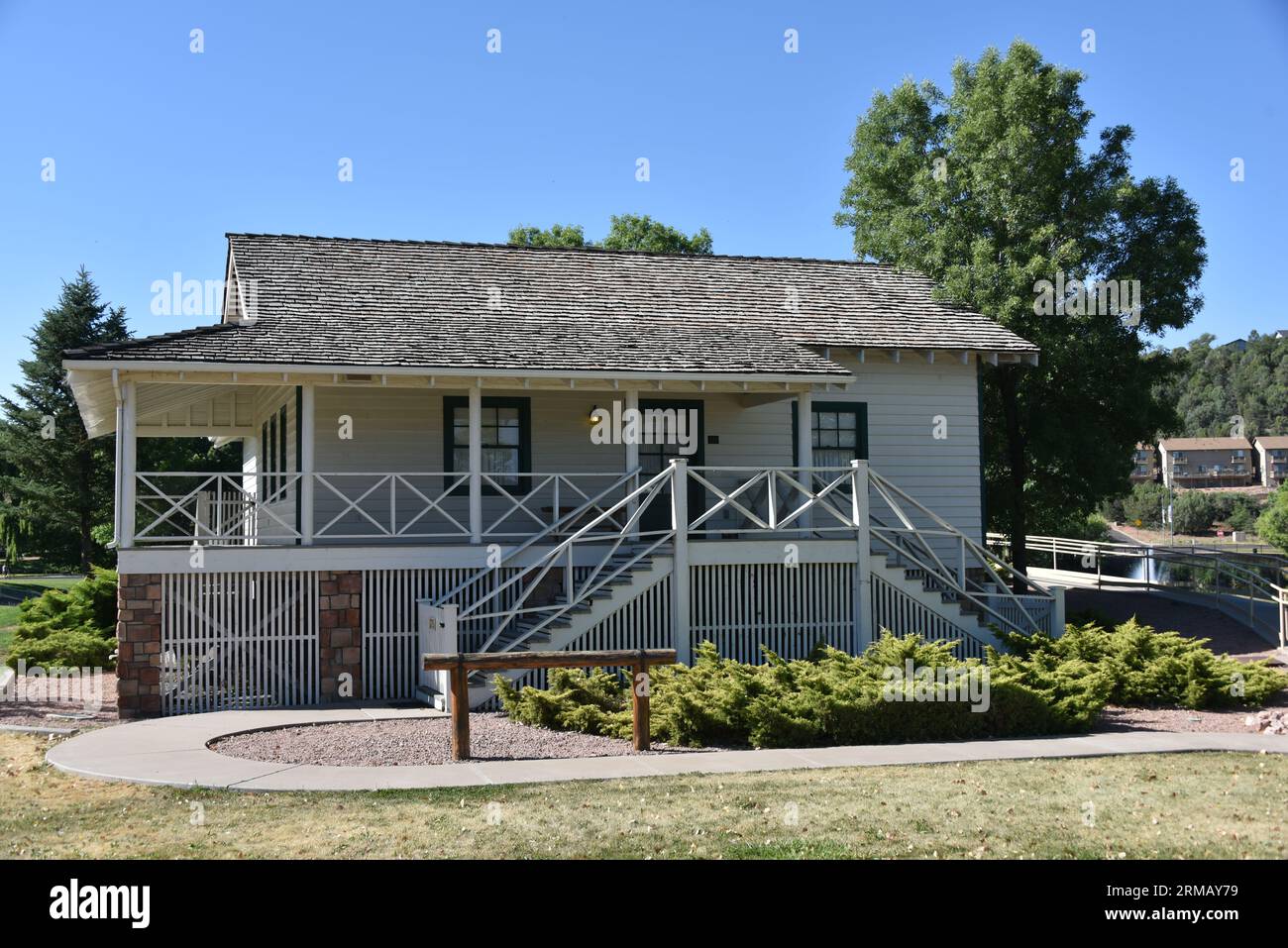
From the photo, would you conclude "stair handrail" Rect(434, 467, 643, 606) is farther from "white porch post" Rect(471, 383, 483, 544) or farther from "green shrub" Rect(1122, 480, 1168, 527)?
"green shrub" Rect(1122, 480, 1168, 527)

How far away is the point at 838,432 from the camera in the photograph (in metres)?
20.5

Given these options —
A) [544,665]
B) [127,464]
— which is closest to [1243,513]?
[127,464]

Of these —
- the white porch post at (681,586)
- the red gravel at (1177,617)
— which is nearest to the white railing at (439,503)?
the white porch post at (681,586)

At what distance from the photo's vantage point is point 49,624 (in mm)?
21516

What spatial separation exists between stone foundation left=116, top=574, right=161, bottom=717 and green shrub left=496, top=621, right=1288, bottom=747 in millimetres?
4425

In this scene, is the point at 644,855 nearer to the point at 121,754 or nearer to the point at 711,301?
the point at 121,754

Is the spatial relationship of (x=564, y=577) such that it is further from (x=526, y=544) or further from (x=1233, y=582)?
(x=1233, y=582)

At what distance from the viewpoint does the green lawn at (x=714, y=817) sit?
799cm

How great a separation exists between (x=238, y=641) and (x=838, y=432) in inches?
388

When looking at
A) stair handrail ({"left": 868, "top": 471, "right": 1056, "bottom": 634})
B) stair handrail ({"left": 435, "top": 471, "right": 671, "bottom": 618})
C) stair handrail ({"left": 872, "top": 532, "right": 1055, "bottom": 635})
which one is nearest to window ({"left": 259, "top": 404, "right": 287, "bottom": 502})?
stair handrail ({"left": 435, "top": 471, "right": 671, "bottom": 618})

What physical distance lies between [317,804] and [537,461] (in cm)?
999

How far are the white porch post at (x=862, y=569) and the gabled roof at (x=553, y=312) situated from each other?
5.87 ft

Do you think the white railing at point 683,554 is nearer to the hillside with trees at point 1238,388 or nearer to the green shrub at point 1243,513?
the green shrub at point 1243,513

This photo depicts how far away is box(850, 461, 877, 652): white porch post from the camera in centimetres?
1669
